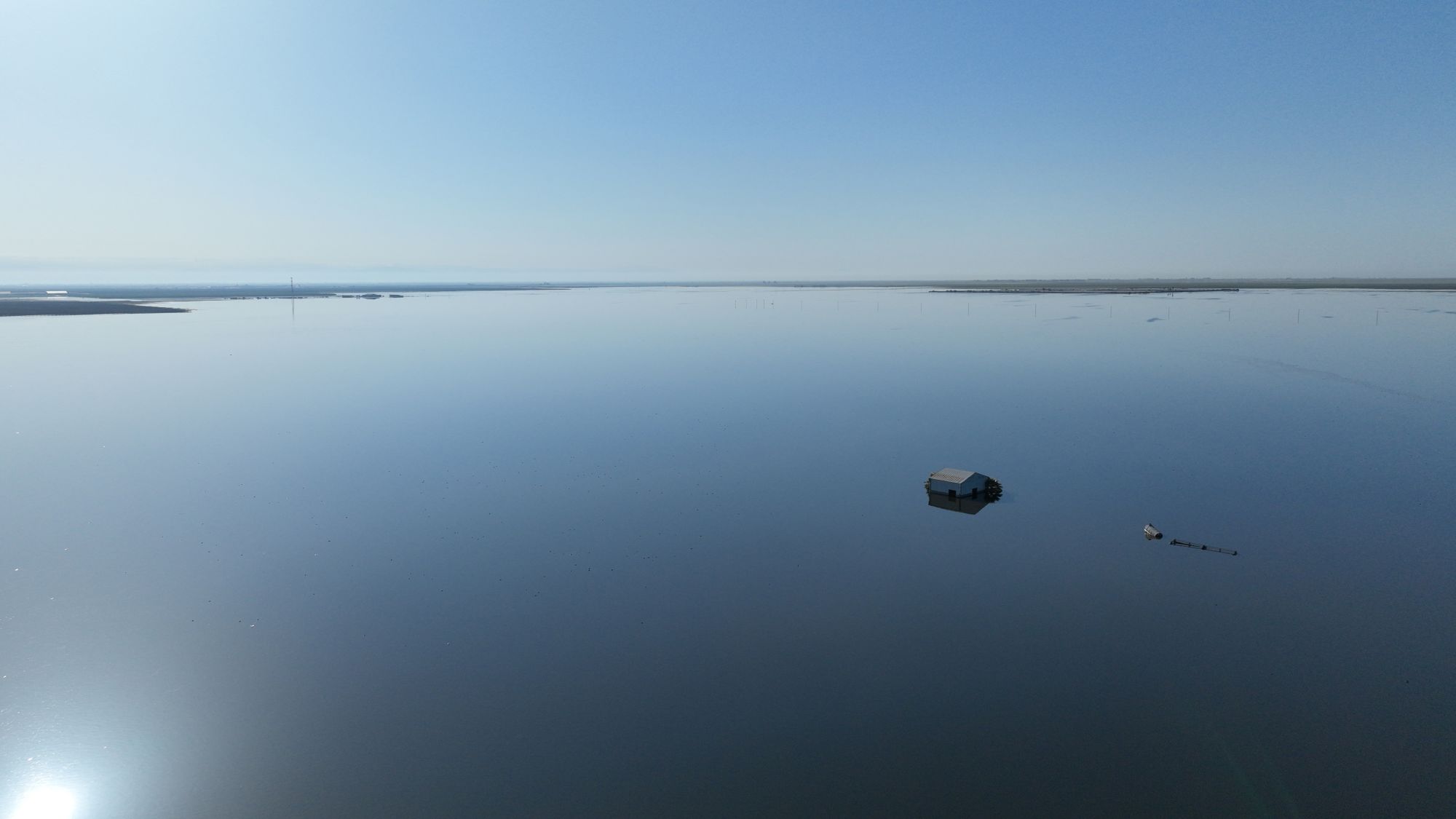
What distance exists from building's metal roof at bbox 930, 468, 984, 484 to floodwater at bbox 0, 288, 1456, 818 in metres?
1.22

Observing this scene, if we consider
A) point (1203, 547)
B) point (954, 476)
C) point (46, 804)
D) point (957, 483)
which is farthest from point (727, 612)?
point (1203, 547)

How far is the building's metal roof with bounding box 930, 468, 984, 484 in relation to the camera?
28589mm

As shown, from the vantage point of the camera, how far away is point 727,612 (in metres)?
19.7

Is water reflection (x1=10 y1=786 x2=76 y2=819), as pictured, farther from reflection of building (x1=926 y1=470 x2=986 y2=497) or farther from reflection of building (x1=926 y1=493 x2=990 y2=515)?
reflection of building (x1=926 y1=470 x2=986 y2=497)

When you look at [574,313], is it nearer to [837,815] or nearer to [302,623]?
Answer: [302,623]

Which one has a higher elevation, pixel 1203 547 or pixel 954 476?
pixel 954 476

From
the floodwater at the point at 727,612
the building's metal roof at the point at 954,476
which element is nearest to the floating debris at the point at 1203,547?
the floodwater at the point at 727,612

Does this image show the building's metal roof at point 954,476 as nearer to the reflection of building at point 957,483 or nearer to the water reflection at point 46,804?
the reflection of building at point 957,483

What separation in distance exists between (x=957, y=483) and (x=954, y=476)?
53cm

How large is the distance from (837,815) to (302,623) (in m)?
15.1

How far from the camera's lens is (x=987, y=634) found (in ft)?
60.2

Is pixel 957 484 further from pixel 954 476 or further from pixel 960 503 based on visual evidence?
pixel 960 503

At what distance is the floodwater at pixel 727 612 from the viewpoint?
44.2 ft

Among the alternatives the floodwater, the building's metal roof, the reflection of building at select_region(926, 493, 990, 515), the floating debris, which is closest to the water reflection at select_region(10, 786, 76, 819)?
the floodwater
